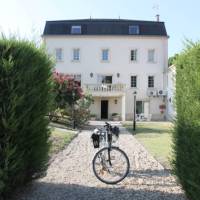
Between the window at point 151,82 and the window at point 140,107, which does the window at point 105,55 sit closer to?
the window at point 151,82

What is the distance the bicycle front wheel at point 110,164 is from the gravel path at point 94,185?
184 mm

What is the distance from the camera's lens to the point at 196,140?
5055 millimetres

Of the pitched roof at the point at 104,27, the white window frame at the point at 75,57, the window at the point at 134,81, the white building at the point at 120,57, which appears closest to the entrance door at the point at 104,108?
the white building at the point at 120,57

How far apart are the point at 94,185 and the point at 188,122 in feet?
9.18

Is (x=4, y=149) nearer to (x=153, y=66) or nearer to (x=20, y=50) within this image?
(x=20, y=50)

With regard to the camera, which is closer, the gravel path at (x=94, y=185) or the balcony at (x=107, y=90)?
the gravel path at (x=94, y=185)

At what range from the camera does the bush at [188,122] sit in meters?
5.05

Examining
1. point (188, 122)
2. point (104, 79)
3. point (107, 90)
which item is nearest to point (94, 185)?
point (188, 122)

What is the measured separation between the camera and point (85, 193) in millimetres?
6793

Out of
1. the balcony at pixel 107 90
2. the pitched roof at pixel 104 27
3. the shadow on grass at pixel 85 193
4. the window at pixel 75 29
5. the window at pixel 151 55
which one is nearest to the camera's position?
the shadow on grass at pixel 85 193

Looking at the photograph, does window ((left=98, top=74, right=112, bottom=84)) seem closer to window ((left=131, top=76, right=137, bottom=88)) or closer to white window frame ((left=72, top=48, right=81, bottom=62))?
window ((left=131, top=76, right=137, bottom=88))

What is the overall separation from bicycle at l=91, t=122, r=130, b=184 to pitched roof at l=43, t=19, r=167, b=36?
38.8 metres

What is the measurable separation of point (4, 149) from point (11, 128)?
31 centimetres

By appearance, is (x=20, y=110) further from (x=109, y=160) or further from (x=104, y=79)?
(x=104, y=79)
